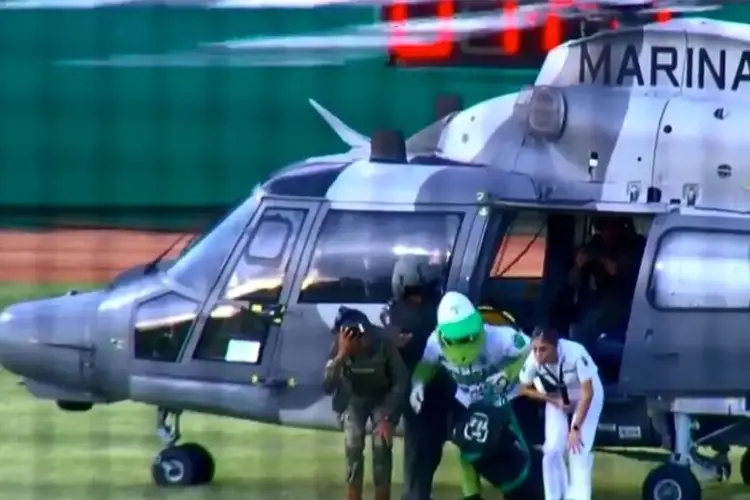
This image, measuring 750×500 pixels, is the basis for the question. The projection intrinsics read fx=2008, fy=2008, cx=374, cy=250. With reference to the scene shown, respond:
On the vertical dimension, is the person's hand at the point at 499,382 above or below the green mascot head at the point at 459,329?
below

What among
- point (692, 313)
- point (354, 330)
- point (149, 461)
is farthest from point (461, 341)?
point (149, 461)

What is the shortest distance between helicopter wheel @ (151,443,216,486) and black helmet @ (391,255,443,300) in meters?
1.40

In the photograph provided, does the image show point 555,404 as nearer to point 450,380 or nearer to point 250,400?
point 450,380

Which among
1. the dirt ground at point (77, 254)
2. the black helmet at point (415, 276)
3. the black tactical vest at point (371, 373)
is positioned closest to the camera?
the black tactical vest at point (371, 373)

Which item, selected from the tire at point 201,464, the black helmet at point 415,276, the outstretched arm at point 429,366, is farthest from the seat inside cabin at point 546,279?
the tire at point 201,464

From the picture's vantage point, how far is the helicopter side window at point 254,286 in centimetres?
920

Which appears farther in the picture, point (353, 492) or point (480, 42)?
point (480, 42)

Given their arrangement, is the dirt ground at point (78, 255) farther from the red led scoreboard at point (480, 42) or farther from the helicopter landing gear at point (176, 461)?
the helicopter landing gear at point (176, 461)

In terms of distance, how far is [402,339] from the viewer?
8727 mm

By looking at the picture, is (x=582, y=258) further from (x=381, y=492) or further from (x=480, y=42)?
(x=480, y=42)

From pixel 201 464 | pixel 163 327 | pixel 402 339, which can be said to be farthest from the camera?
pixel 201 464

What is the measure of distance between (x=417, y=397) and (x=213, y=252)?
1444 mm

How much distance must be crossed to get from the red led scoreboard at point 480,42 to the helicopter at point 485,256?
1.30 feet

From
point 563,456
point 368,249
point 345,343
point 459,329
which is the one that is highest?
point 368,249
